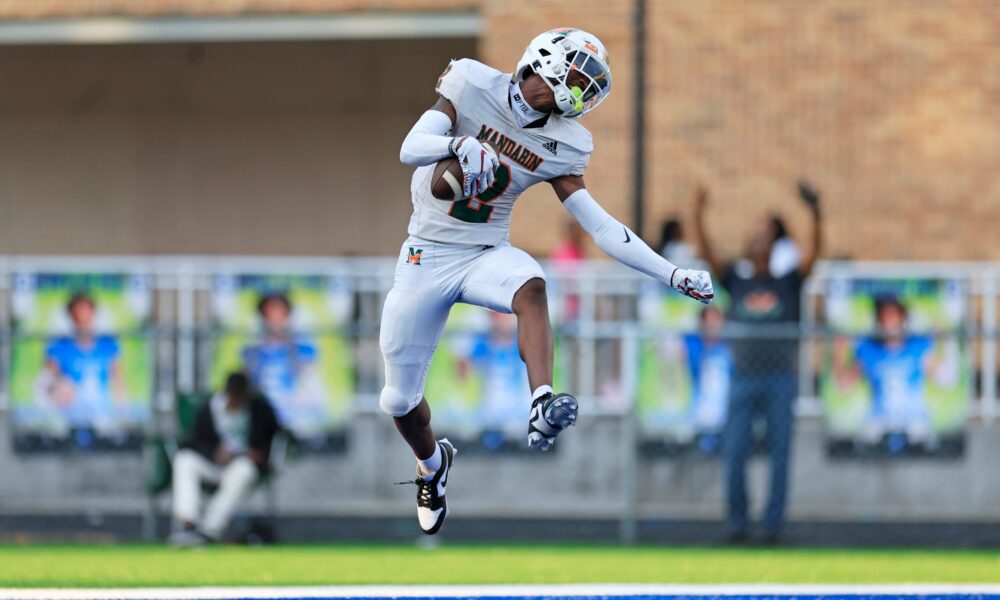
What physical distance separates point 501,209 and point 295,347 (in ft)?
18.0

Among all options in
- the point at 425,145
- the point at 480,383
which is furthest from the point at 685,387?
the point at 425,145

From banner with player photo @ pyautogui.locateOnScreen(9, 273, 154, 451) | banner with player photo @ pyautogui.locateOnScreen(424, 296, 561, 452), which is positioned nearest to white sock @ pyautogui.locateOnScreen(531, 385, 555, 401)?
banner with player photo @ pyautogui.locateOnScreen(424, 296, 561, 452)

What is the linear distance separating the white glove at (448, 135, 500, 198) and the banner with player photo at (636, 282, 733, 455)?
18.7 ft

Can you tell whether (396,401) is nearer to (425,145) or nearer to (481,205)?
(481,205)

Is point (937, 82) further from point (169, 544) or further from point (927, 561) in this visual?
point (169, 544)

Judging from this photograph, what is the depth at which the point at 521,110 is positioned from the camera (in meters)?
7.32

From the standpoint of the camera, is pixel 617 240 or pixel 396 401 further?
pixel 396 401

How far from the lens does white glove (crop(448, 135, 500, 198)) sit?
688 cm

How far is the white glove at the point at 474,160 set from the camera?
22.6ft

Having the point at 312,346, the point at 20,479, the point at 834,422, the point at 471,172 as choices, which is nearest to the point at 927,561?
the point at 834,422

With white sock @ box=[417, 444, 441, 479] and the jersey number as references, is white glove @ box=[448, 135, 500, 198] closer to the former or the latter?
the jersey number

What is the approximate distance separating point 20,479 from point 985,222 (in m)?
8.84

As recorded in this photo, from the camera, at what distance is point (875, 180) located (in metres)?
16.7

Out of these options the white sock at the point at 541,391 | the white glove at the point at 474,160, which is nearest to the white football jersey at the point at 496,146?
the white glove at the point at 474,160
